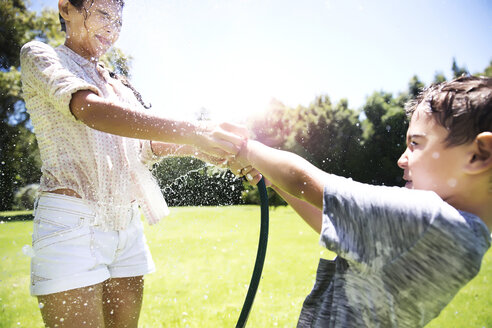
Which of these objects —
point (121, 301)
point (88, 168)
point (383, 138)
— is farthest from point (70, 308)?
point (383, 138)

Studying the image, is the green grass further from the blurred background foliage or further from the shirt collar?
the shirt collar

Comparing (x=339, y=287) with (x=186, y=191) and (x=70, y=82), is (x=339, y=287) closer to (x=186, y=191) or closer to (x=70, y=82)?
(x=70, y=82)

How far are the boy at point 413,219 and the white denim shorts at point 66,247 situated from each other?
972mm

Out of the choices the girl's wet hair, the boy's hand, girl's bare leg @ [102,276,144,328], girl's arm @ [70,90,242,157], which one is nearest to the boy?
girl's arm @ [70,90,242,157]

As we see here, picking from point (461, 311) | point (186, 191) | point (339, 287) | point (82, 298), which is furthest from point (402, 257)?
point (186, 191)

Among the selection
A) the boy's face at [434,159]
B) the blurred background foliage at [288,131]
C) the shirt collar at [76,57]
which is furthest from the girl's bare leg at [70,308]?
the blurred background foliage at [288,131]

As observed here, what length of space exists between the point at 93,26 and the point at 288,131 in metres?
18.7

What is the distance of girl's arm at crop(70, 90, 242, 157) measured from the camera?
155cm

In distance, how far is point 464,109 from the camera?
1.29 metres

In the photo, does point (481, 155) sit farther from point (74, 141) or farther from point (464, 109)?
point (74, 141)

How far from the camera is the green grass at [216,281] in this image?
14.0ft

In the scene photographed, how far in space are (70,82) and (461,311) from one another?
5.10 metres

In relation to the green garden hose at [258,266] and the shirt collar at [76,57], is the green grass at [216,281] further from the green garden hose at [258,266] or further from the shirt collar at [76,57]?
the shirt collar at [76,57]

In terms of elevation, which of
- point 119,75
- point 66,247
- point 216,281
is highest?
point 119,75
